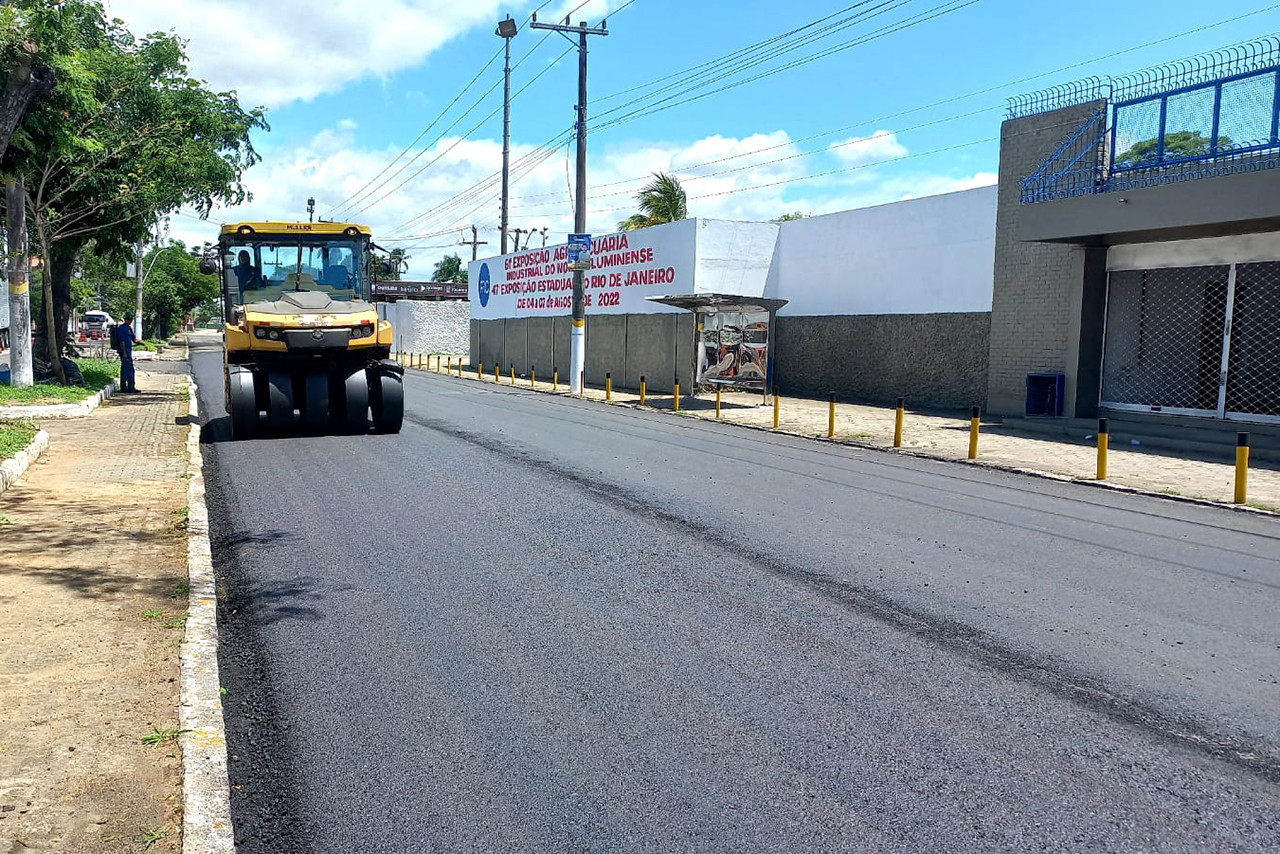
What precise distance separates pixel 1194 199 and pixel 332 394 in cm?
1378

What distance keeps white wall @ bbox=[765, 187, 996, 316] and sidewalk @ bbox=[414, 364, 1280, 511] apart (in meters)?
2.72

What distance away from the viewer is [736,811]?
3.99 m

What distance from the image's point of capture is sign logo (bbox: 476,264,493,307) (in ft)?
152

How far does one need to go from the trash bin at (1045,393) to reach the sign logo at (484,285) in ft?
98.3

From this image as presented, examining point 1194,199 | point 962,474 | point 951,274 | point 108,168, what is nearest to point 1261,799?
point 962,474

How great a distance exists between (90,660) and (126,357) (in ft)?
69.6

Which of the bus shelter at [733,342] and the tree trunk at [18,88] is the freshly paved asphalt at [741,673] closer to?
the tree trunk at [18,88]

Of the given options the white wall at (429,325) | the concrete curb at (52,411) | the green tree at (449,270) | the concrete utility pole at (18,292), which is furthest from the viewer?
the green tree at (449,270)

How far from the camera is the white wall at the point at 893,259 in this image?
2261 centimetres

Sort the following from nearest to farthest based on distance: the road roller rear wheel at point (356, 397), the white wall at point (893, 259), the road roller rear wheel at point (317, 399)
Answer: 1. the road roller rear wheel at point (317, 399)
2. the road roller rear wheel at point (356, 397)
3. the white wall at point (893, 259)

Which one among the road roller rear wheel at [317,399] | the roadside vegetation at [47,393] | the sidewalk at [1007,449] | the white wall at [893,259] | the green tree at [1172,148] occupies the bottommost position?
the sidewalk at [1007,449]

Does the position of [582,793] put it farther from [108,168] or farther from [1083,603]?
[108,168]

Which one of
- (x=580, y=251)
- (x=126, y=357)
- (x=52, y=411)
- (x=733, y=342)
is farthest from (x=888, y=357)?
(x=126, y=357)

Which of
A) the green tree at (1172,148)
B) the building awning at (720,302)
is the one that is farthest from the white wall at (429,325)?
the green tree at (1172,148)
